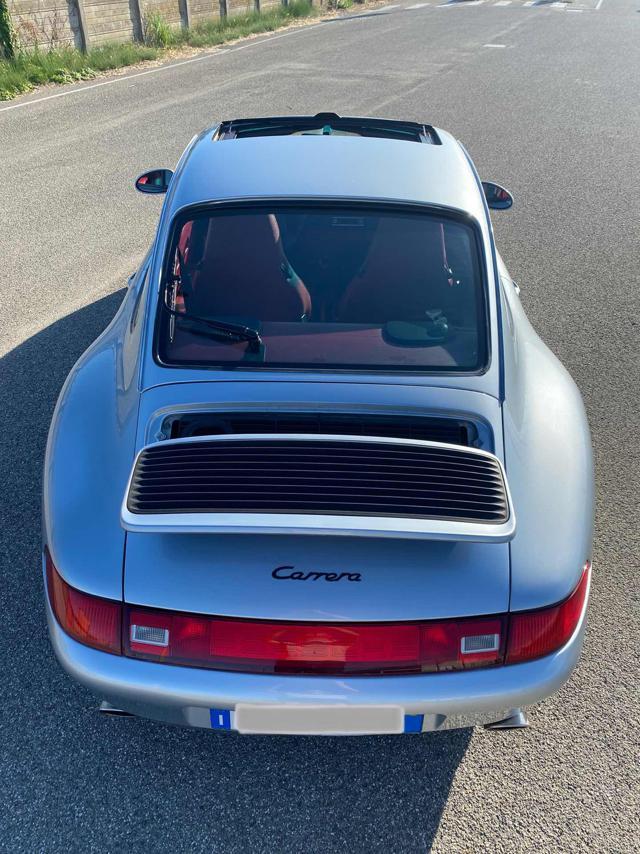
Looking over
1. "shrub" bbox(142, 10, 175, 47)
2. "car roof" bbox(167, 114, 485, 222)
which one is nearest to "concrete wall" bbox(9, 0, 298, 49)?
"shrub" bbox(142, 10, 175, 47)

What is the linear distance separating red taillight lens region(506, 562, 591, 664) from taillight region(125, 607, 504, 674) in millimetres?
49

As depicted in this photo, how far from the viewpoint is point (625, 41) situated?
2092 centimetres

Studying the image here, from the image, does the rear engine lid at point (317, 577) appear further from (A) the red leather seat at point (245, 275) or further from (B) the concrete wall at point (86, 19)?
(B) the concrete wall at point (86, 19)

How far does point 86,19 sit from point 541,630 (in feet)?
56.9

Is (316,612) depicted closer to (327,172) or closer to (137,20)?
(327,172)

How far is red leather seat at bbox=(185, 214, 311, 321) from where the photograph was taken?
3.11 m

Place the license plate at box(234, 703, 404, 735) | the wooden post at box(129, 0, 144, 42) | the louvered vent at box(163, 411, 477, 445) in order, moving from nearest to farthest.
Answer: the license plate at box(234, 703, 404, 735) → the louvered vent at box(163, 411, 477, 445) → the wooden post at box(129, 0, 144, 42)

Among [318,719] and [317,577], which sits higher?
[317,577]

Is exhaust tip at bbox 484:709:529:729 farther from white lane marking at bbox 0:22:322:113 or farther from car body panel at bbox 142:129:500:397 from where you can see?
white lane marking at bbox 0:22:322:113

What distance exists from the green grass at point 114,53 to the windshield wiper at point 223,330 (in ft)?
39.4

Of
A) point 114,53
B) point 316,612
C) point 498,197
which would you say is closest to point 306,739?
point 316,612

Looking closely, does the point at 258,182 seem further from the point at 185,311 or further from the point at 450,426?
the point at 450,426

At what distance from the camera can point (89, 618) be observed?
7.28ft

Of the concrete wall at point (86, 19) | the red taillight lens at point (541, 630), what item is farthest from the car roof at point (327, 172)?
the concrete wall at point (86, 19)
